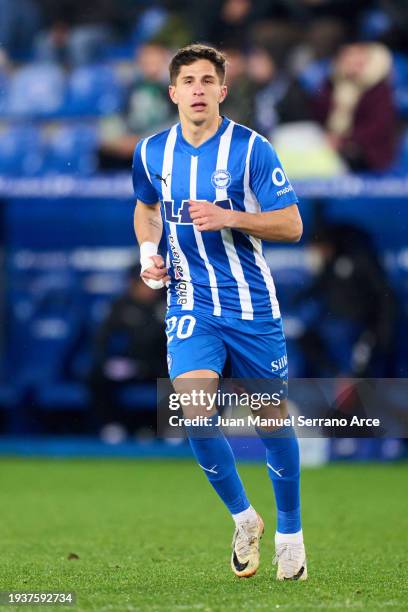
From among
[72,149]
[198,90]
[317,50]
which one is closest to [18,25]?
[72,149]

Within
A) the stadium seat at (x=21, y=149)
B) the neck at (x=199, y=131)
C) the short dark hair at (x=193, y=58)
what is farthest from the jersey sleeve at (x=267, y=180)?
the stadium seat at (x=21, y=149)

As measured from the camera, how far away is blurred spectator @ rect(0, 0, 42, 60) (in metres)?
13.9

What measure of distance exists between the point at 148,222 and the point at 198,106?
673mm

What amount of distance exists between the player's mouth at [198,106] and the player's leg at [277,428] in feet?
2.97

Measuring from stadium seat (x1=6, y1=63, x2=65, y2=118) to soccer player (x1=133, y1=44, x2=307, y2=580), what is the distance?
784 centimetres

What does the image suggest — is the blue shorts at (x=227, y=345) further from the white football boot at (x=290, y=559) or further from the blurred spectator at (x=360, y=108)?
the blurred spectator at (x=360, y=108)

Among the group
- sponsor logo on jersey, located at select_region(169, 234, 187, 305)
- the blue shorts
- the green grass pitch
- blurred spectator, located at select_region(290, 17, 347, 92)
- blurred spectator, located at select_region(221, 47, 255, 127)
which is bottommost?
the green grass pitch

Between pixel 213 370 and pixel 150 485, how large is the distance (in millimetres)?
5140

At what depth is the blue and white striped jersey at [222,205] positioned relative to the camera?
5.41 meters

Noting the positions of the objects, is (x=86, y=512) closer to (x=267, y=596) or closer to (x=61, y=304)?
(x=267, y=596)

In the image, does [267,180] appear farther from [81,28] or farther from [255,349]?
[81,28]

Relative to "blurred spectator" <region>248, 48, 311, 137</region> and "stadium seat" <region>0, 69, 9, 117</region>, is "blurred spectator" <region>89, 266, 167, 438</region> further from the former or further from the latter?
"stadium seat" <region>0, 69, 9, 117</region>

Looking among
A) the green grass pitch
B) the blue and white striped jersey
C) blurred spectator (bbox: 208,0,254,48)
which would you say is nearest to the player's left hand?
the blue and white striped jersey

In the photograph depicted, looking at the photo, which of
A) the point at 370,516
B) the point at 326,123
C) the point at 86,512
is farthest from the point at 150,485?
the point at 326,123
